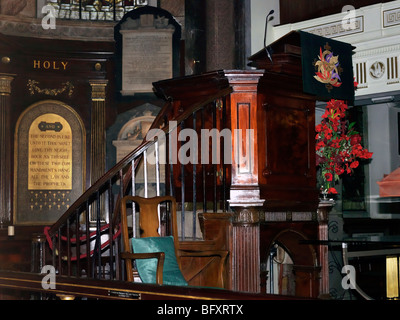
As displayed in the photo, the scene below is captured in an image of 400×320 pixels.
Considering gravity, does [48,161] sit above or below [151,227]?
above

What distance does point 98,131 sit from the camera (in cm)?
846

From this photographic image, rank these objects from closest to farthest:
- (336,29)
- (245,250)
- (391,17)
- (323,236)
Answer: (245,250)
(323,236)
(391,17)
(336,29)

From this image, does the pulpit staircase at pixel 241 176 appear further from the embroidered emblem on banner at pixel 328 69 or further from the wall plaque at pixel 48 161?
the wall plaque at pixel 48 161

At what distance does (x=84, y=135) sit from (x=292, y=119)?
399 centimetres

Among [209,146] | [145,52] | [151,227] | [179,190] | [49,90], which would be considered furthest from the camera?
[145,52]

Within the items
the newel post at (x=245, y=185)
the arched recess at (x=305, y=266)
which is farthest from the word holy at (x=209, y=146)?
the arched recess at (x=305, y=266)

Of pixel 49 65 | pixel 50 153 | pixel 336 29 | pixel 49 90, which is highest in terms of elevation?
pixel 336 29

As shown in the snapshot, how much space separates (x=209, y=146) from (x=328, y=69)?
1.24 meters

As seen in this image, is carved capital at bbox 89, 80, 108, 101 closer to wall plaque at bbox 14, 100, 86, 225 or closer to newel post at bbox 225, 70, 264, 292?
wall plaque at bbox 14, 100, 86, 225

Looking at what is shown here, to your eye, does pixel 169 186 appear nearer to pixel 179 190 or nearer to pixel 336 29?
pixel 179 190

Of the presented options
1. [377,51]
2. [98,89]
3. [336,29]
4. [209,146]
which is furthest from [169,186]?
[98,89]

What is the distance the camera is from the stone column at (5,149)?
318 inches

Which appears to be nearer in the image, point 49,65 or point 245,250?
point 245,250
